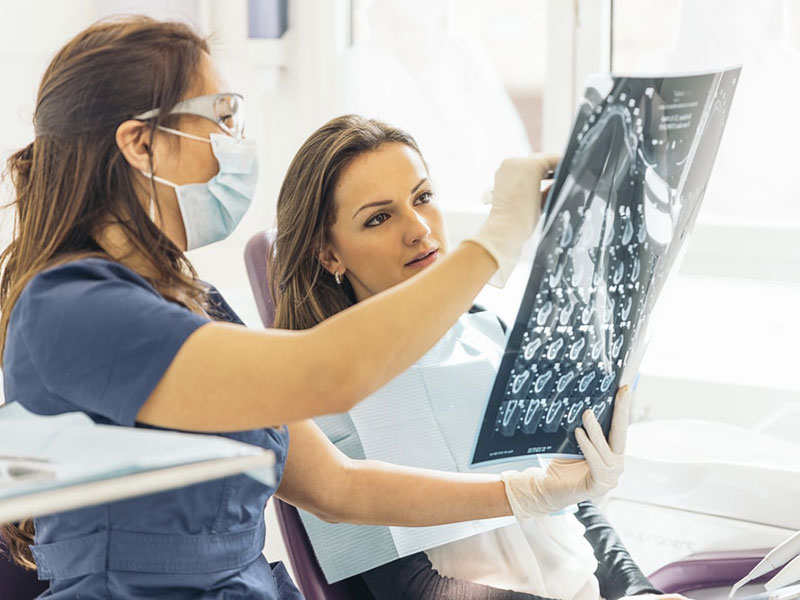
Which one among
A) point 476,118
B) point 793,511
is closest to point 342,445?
point 793,511

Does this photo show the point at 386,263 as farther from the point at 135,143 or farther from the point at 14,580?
the point at 14,580

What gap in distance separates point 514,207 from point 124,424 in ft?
1.48

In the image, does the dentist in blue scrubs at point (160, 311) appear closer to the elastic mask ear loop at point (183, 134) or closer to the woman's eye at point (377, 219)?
the elastic mask ear loop at point (183, 134)

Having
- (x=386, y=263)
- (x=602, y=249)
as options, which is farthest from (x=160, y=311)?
(x=386, y=263)

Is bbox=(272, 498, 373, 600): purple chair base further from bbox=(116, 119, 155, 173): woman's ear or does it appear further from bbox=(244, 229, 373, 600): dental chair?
bbox=(116, 119, 155, 173): woman's ear

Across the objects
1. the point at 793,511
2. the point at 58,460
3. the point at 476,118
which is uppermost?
the point at 58,460

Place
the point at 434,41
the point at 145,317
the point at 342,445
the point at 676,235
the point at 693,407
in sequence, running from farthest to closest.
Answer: the point at 434,41
the point at 693,407
the point at 342,445
the point at 676,235
the point at 145,317

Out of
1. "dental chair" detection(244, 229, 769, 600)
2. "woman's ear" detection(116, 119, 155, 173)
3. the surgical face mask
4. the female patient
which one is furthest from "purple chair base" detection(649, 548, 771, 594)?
"woman's ear" detection(116, 119, 155, 173)

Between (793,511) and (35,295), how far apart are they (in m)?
1.48

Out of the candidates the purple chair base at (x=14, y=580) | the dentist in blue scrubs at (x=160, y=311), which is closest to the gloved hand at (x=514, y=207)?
the dentist in blue scrubs at (x=160, y=311)

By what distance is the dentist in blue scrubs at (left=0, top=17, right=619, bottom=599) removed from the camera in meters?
0.92

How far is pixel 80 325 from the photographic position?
94cm

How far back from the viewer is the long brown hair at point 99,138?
1.08m

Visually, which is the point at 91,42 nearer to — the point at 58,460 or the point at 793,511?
the point at 58,460
